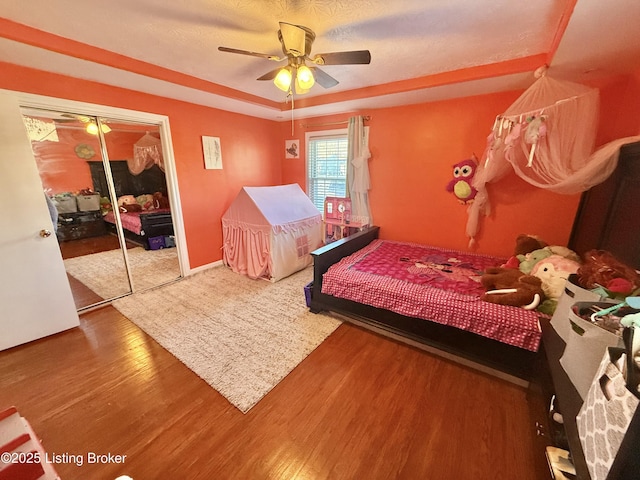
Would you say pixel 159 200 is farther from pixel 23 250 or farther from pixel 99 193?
pixel 23 250

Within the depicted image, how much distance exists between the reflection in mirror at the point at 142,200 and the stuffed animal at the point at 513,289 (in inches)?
146

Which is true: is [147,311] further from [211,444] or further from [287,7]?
[287,7]

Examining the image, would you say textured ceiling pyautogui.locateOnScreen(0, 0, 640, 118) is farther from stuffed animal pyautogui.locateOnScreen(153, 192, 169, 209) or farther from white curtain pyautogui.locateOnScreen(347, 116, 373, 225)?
stuffed animal pyautogui.locateOnScreen(153, 192, 169, 209)

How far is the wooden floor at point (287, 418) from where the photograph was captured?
1.32m

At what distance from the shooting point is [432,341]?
207 centimetres

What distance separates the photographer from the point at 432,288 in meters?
2.15

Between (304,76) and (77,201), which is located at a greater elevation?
(304,76)

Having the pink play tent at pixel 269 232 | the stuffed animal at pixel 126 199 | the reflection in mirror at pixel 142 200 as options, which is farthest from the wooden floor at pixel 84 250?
the pink play tent at pixel 269 232

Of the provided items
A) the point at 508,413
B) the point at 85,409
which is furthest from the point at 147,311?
the point at 508,413

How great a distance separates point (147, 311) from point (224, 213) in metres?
1.69

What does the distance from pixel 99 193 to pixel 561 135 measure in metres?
4.60

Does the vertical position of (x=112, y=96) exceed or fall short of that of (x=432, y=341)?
it exceeds it

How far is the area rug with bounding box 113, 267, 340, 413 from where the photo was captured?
188 centimetres

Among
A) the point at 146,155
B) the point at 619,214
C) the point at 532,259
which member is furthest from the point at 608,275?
the point at 146,155
